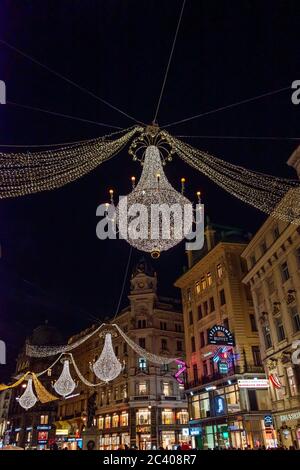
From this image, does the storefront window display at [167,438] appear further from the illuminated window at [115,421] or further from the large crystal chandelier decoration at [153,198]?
the large crystal chandelier decoration at [153,198]

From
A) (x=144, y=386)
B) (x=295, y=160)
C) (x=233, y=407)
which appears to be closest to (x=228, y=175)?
(x=295, y=160)

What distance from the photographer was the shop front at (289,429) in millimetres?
24547

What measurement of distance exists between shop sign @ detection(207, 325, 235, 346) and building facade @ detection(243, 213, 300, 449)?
2.79 meters

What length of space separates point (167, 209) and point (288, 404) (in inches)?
836

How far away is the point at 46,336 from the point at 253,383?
68482mm

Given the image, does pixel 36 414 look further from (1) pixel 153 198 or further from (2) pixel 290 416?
(1) pixel 153 198

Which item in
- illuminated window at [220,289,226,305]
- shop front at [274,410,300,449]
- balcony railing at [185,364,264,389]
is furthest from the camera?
illuminated window at [220,289,226,305]

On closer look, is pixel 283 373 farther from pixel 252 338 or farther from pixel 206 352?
pixel 206 352

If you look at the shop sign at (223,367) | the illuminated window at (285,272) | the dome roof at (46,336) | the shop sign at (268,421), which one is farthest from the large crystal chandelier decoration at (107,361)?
the dome roof at (46,336)

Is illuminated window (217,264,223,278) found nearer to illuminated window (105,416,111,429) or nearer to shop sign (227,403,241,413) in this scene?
shop sign (227,403,241,413)

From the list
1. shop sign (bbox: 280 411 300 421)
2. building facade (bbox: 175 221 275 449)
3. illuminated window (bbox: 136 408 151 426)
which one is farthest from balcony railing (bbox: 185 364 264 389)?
illuminated window (bbox: 136 408 151 426)

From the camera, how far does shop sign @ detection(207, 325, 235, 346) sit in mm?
32706

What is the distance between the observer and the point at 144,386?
51156 millimetres
